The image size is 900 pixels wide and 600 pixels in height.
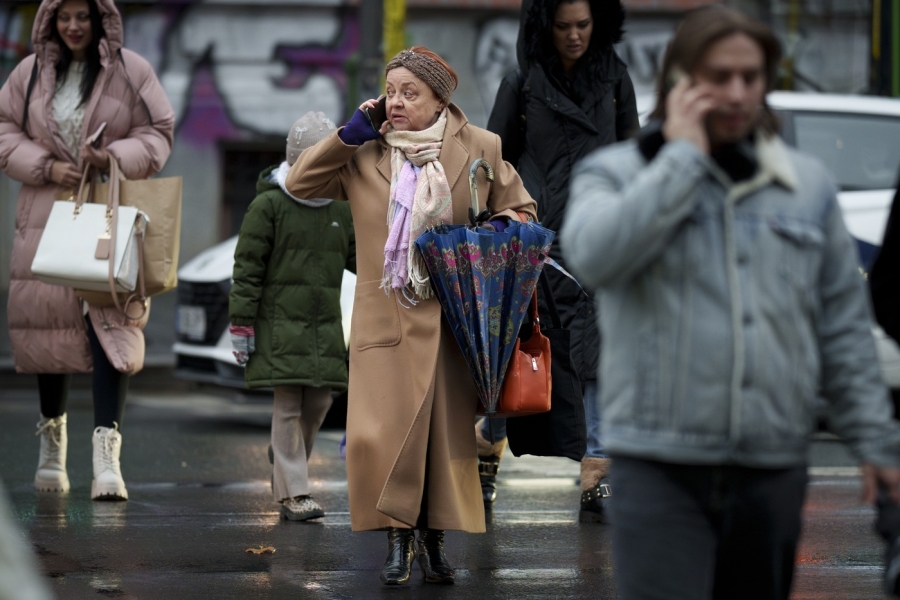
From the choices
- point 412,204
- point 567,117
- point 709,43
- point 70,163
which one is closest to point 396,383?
point 412,204

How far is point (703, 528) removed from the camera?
2857mm

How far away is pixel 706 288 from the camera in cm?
284

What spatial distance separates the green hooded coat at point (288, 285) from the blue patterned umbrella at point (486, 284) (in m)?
1.63

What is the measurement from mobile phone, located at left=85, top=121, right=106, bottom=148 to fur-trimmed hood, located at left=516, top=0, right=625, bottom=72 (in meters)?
1.95

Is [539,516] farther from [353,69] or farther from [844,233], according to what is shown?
[353,69]

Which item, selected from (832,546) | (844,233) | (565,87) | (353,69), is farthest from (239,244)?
(353,69)

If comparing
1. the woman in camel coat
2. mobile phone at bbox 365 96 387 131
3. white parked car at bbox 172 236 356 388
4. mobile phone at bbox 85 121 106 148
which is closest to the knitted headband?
the woman in camel coat

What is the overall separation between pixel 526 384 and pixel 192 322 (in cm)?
556

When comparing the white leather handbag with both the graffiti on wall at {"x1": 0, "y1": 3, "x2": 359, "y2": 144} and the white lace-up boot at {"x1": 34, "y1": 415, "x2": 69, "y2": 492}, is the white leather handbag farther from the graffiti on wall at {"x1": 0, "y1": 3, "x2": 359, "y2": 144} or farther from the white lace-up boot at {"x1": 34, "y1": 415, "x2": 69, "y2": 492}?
the graffiti on wall at {"x1": 0, "y1": 3, "x2": 359, "y2": 144}

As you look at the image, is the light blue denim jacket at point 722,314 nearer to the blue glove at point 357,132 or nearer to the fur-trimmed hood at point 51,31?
the blue glove at point 357,132

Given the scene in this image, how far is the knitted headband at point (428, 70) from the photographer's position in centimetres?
503

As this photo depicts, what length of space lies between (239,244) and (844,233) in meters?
3.87

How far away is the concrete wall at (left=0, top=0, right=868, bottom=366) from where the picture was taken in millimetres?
16812

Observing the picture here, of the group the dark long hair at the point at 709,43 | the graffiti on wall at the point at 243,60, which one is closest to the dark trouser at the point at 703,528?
the dark long hair at the point at 709,43
